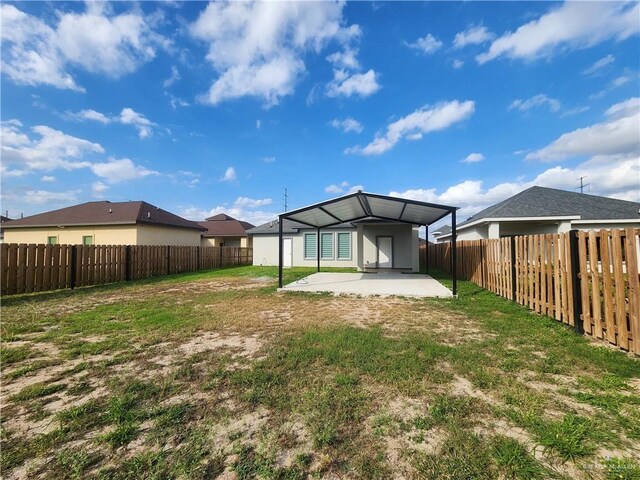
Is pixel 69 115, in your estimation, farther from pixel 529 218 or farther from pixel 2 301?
pixel 529 218

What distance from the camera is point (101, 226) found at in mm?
18953

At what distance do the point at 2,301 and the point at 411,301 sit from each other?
11.7 m

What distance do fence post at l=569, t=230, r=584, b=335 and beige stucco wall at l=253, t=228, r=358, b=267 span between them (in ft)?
44.8

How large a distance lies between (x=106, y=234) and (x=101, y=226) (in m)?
0.68

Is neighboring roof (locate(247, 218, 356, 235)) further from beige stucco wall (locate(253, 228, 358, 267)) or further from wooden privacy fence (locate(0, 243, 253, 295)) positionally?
wooden privacy fence (locate(0, 243, 253, 295))

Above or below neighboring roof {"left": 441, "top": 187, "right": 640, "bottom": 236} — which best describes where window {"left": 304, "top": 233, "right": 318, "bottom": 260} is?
below

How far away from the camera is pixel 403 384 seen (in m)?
2.98

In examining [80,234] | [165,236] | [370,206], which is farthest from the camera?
[165,236]

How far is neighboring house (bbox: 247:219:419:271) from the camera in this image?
16359mm

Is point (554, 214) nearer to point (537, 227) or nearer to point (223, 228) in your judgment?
point (537, 227)

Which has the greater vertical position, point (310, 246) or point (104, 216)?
point (104, 216)

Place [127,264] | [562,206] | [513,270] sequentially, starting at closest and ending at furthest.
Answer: [513,270] < [127,264] < [562,206]

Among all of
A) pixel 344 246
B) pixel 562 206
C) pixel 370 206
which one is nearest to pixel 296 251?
pixel 344 246

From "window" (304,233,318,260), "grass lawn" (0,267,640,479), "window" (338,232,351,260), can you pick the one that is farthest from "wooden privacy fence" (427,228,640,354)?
"window" (304,233,318,260)
